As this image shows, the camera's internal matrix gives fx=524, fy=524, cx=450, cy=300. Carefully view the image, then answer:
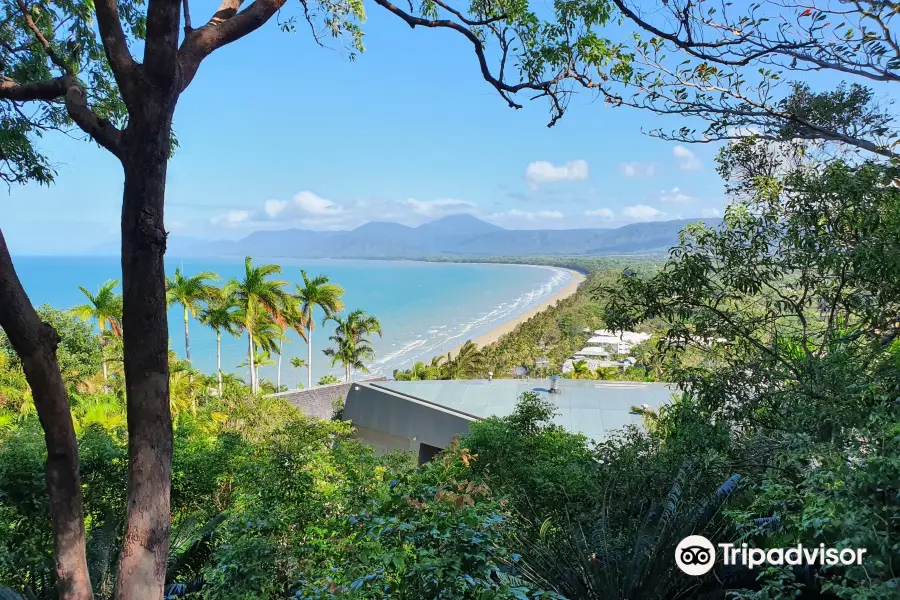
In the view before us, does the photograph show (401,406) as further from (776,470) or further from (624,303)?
(776,470)

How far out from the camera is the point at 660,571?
241 cm

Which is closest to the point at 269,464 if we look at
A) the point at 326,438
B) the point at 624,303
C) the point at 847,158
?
the point at 326,438

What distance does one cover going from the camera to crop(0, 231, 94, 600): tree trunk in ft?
7.61

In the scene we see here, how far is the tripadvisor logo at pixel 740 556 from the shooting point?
1971mm

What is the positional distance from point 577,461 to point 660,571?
2260 millimetres

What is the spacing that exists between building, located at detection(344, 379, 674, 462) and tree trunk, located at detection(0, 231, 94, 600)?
547cm

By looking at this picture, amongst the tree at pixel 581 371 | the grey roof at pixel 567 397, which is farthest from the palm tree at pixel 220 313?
the tree at pixel 581 371

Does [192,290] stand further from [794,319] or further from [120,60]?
[794,319]

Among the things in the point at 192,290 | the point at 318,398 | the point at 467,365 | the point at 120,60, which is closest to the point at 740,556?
the point at 120,60

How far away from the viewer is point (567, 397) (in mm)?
8695

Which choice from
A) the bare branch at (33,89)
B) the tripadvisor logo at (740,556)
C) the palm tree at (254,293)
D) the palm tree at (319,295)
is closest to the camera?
the tripadvisor logo at (740,556)

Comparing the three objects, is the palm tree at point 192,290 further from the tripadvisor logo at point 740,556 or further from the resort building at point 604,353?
the tripadvisor logo at point 740,556

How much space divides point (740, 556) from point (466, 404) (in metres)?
6.17

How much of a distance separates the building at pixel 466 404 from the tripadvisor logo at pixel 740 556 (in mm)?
4274
